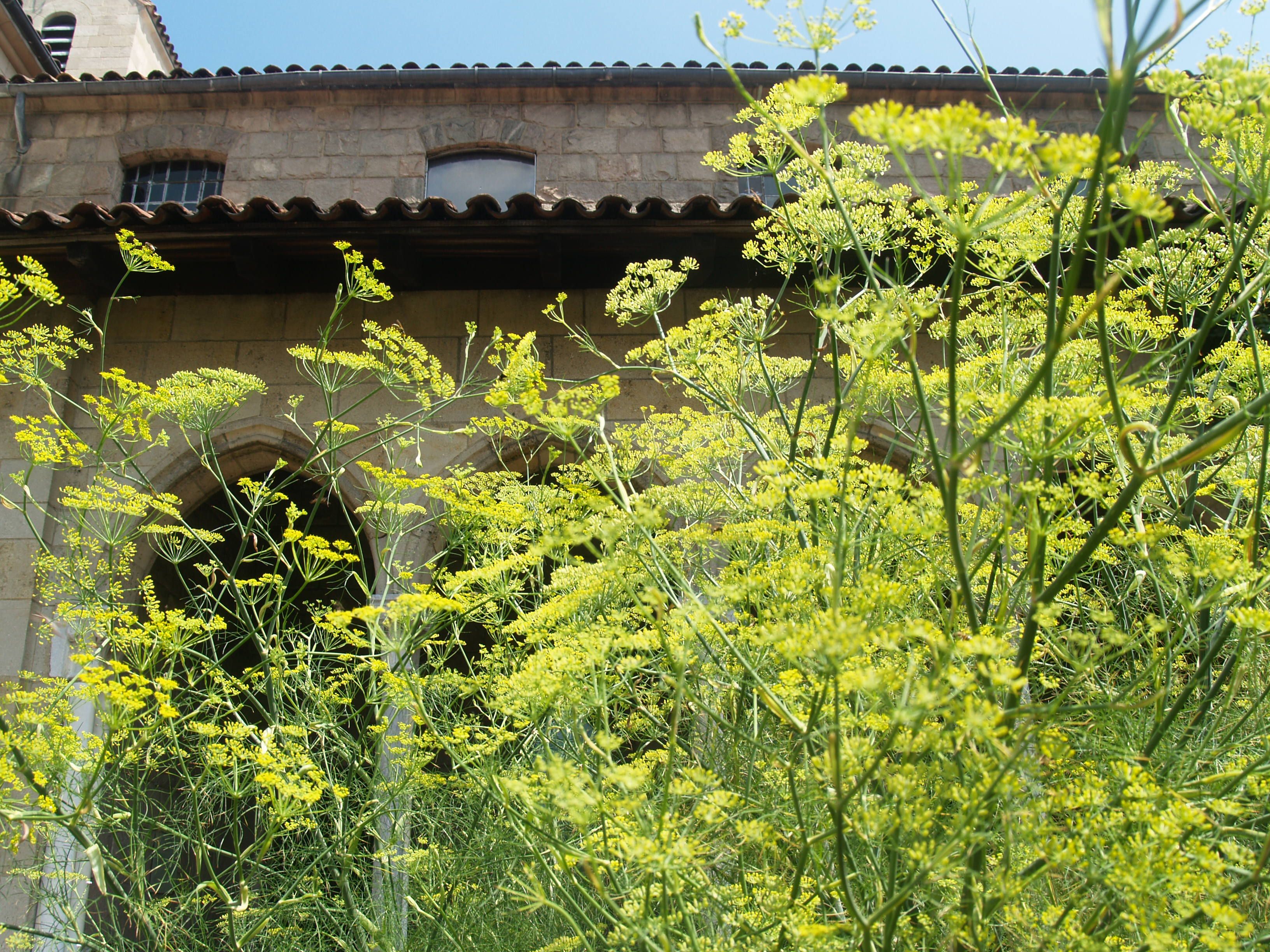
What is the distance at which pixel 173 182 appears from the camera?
6.73 m

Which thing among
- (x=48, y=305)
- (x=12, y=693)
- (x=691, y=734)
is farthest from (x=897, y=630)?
(x=48, y=305)

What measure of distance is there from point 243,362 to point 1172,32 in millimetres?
4930

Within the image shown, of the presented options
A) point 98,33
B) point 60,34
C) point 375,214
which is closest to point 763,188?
point 375,214

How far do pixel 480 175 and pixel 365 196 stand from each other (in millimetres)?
839

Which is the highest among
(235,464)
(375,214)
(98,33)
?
(98,33)

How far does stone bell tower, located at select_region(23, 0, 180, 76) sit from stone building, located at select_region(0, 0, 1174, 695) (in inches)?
87.6

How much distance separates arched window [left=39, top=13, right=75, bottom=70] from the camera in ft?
36.4

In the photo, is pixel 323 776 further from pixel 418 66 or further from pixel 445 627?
pixel 418 66

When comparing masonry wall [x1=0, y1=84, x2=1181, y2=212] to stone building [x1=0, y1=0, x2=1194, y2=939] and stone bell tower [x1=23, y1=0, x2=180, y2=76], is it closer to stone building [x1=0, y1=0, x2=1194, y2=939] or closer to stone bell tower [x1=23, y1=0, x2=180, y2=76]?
stone building [x1=0, y1=0, x2=1194, y2=939]

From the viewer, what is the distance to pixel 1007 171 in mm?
1137

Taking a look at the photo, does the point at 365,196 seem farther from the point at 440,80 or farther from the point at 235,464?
the point at 235,464

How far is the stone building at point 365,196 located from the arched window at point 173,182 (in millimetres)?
17

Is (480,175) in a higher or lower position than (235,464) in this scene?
higher

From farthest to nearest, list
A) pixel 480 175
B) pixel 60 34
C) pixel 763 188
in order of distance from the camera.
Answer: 1. pixel 60 34
2. pixel 763 188
3. pixel 480 175
